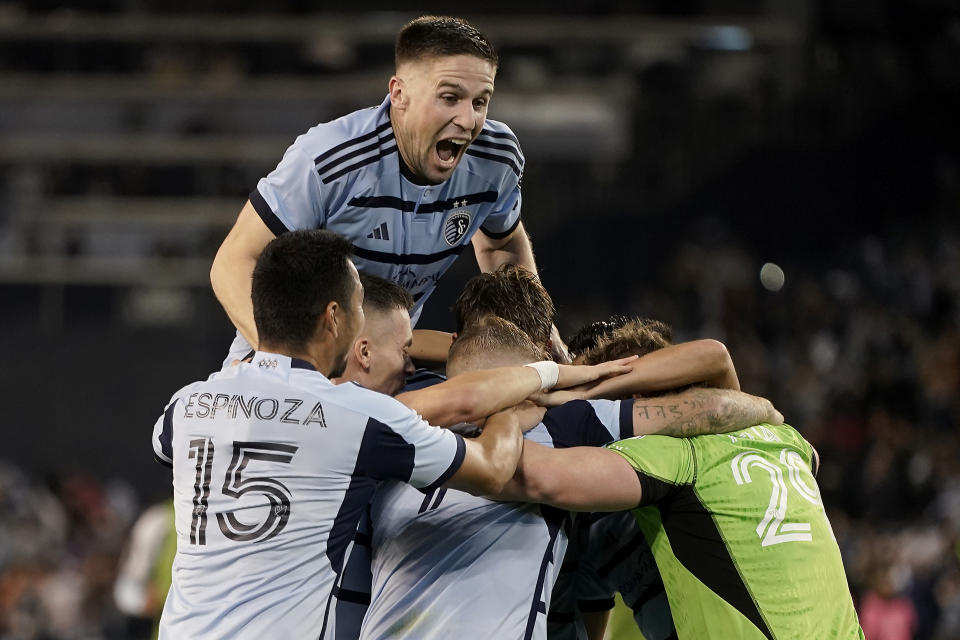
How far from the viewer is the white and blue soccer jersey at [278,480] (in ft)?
10.6

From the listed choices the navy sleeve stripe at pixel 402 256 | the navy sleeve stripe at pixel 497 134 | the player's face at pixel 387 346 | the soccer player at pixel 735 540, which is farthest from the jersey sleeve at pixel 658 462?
the navy sleeve stripe at pixel 497 134

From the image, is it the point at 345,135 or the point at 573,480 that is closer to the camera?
the point at 573,480

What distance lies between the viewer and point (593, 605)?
4.32 meters

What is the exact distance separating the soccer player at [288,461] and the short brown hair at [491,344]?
1.53ft

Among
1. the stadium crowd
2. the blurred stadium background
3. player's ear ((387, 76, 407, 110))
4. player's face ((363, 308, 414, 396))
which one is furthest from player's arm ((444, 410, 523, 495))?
the blurred stadium background

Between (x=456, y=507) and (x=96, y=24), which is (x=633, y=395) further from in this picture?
(x=96, y=24)

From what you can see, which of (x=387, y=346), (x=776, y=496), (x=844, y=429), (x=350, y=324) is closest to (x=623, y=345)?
(x=776, y=496)

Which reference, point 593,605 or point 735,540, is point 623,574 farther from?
point 735,540

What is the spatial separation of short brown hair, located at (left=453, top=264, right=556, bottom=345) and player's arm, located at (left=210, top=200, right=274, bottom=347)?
64 centimetres

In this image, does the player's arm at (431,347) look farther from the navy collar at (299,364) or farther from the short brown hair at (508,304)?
the navy collar at (299,364)

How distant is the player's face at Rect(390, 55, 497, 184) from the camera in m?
4.09

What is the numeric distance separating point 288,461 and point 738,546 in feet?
4.62

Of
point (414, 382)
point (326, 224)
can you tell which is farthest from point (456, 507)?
point (326, 224)

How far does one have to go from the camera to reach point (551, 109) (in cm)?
1540
